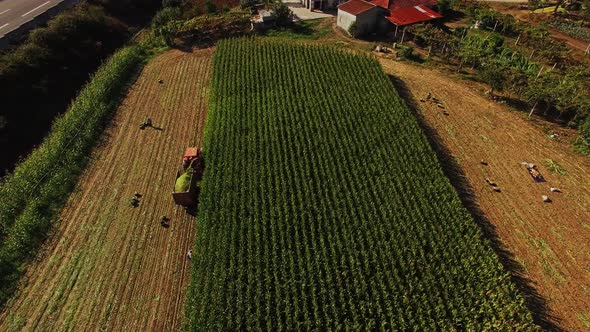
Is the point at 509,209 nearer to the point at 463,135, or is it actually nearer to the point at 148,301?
the point at 463,135

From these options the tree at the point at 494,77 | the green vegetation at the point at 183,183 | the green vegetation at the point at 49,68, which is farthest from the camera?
the tree at the point at 494,77

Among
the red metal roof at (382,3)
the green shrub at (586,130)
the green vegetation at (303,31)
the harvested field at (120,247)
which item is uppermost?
the red metal roof at (382,3)

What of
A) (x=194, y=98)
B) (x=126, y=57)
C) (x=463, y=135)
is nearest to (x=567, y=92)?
(x=463, y=135)

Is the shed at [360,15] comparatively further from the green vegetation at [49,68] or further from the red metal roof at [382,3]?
the green vegetation at [49,68]

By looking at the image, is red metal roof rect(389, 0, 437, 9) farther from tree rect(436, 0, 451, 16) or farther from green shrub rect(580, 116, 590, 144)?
green shrub rect(580, 116, 590, 144)

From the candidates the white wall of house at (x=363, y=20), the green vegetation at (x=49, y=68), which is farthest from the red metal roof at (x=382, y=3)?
the green vegetation at (x=49, y=68)

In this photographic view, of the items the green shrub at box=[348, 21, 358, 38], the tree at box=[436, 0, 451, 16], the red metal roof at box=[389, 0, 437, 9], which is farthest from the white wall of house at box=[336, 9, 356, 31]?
the tree at box=[436, 0, 451, 16]

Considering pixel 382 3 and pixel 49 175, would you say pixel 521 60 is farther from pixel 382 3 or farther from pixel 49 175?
pixel 49 175

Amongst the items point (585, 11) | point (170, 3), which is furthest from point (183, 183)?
point (585, 11)
